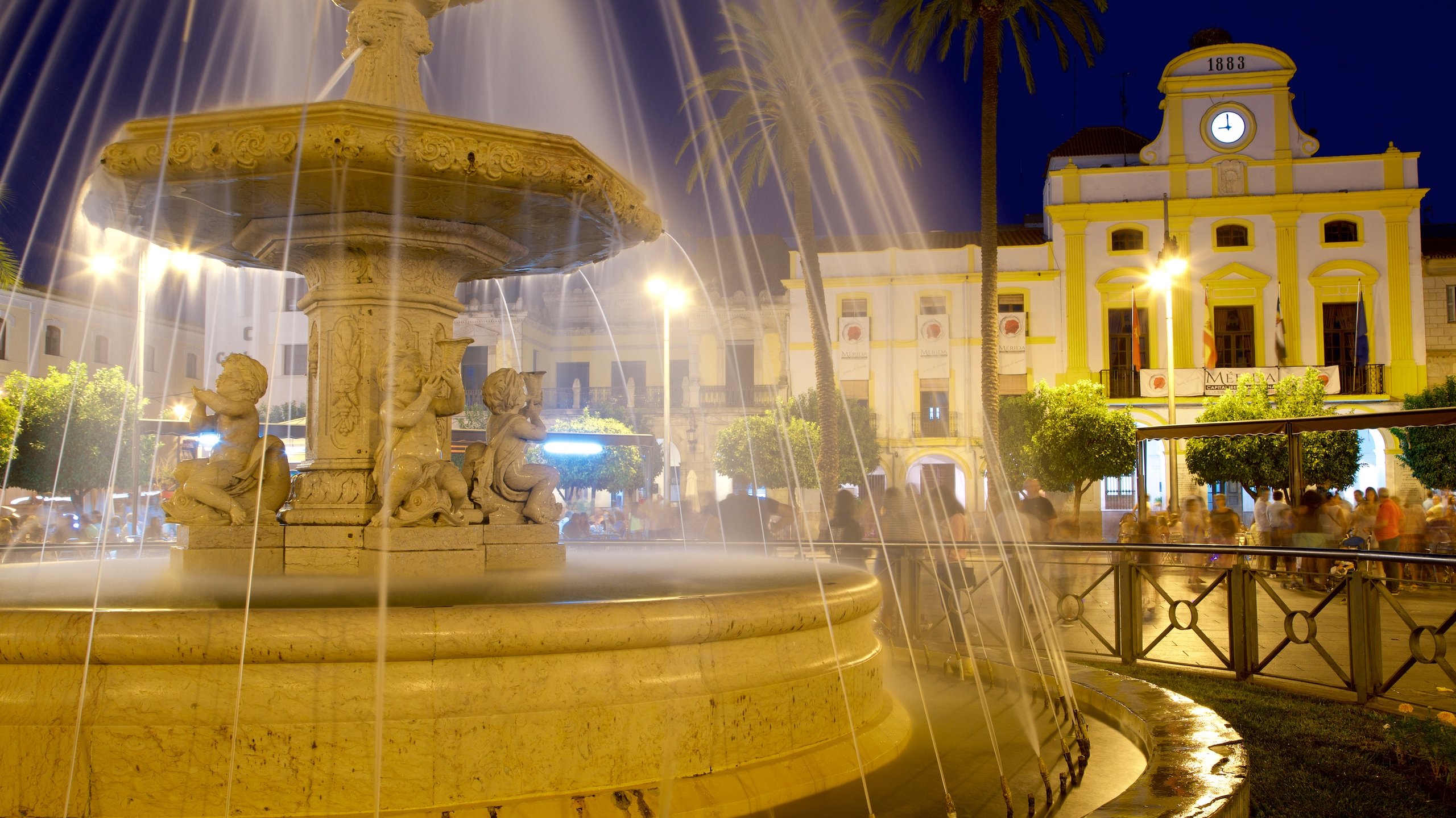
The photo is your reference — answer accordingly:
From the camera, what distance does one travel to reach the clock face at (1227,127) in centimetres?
3625

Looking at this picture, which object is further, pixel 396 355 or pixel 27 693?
pixel 396 355

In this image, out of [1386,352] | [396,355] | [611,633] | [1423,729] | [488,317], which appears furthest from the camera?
[488,317]

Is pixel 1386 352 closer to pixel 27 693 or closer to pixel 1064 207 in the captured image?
pixel 1064 207

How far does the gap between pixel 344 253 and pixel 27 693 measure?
3.09 meters

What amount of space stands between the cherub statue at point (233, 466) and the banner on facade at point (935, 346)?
1320 inches

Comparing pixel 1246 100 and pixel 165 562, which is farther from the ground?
pixel 1246 100

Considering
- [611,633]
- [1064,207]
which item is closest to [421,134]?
[611,633]

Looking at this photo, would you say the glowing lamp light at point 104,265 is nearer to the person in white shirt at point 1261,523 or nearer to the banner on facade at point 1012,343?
the banner on facade at point 1012,343

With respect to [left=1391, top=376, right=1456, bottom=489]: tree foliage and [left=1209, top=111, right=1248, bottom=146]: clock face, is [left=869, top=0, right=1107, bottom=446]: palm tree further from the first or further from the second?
[left=1209, top=111, right=1248, bottom=146]: clock face

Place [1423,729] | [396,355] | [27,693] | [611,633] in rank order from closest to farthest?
[27,693], [611,633], [1423,729], [396,355]

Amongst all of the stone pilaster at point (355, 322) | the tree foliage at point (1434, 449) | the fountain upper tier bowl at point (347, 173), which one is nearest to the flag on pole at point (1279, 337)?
the tree foliage at point (1434, 449)

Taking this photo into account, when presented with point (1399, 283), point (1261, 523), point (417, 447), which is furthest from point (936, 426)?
point (417, 447)

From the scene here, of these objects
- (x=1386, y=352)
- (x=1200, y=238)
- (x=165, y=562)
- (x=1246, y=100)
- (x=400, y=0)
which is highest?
(x=1246, y=100)

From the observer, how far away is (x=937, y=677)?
6512mm
